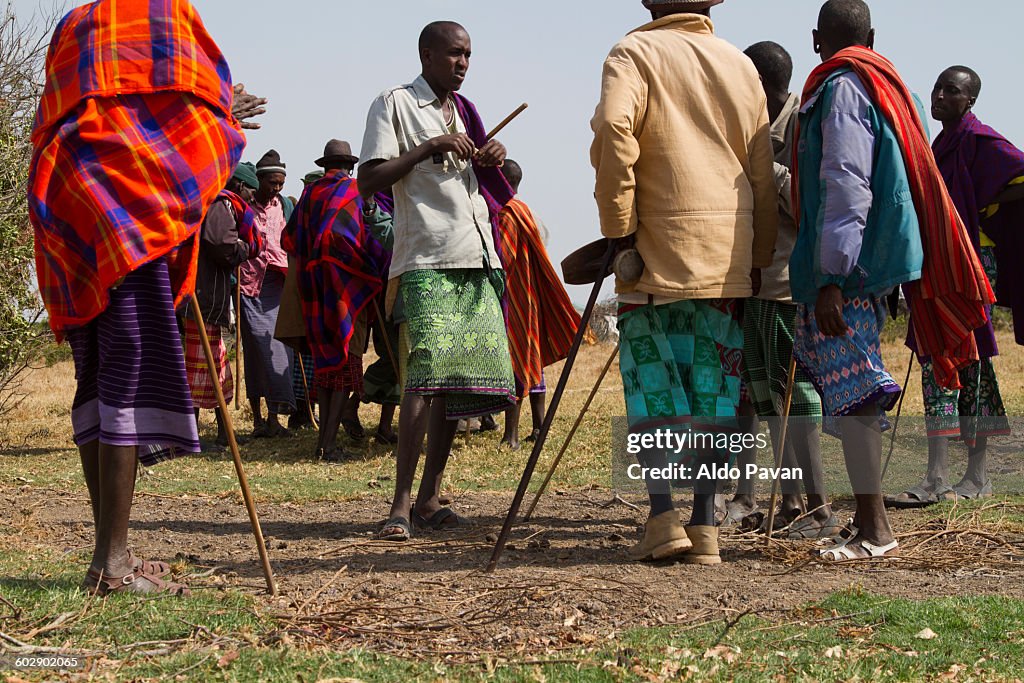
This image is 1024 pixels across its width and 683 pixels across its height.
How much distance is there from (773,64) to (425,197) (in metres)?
1.69

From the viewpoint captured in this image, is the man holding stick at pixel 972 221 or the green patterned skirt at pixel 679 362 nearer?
the green patterned skirt at pixel 679 362

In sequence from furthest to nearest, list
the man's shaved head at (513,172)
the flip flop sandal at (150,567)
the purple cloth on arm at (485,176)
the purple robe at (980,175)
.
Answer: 1. the man's shaved head at (513,172)
2. the purple robe at (980,175)
3. the purple cloth on arm at (485,176)
4. the flip flop sandal at (150,567)

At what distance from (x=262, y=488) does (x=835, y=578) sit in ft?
12.2

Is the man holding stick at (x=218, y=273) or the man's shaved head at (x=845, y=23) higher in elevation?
the man's shaved head at (x=845, y=23)

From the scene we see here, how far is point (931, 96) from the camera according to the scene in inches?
265

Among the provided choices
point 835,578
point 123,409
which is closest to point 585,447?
point 835,578

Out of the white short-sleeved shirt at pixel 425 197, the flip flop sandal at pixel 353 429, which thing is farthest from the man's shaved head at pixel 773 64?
the flip flop sandal at pixel 353 429

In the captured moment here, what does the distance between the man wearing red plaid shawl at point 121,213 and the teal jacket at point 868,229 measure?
7.34 feet

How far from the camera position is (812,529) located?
5102 mm

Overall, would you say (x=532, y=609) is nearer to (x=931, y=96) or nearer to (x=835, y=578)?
(x=835, y=578)

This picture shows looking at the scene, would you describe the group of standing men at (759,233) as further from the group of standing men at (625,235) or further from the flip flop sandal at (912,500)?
the flip flop sandal at (912,500)

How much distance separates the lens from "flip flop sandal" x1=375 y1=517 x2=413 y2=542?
5.07 metres

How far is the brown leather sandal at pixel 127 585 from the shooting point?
3836 millimetres

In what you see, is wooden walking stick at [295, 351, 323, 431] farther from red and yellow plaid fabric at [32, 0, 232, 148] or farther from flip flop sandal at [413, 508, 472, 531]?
red and yellow plaid fabric at [32, 0, 232, 148]
